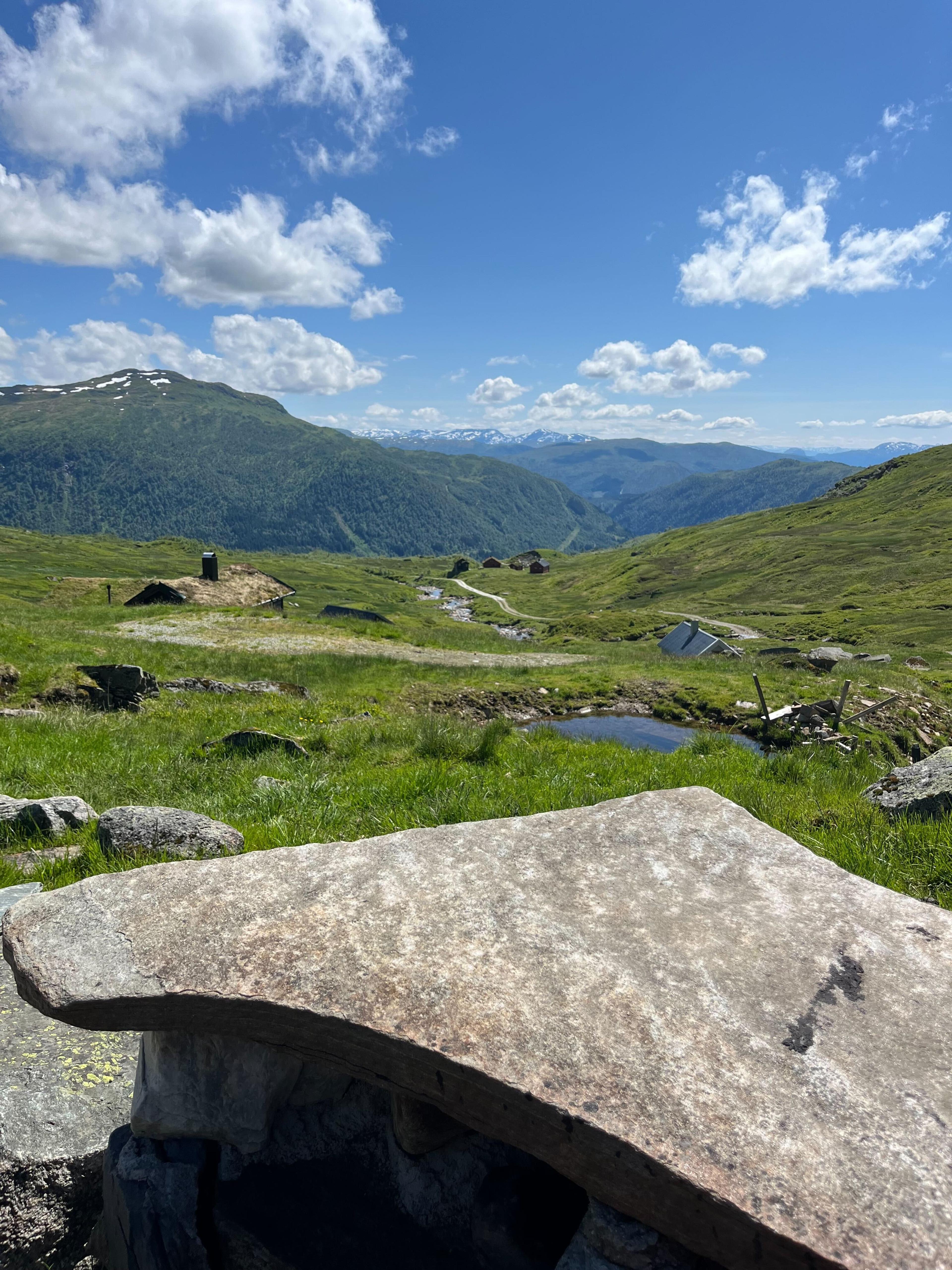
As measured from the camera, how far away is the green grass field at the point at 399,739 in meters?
8.25

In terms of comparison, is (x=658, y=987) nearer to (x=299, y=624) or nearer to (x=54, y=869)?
(x=54, y=869)

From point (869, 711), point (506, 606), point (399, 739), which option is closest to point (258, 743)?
point (399, 739)

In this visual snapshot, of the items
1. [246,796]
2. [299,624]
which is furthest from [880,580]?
[246,796]

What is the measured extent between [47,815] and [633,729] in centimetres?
2166

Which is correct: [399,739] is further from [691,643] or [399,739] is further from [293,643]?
→ [691,643]

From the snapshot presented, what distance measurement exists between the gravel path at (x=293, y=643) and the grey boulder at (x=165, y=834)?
2513 cm

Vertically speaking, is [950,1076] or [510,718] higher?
[950,1076]

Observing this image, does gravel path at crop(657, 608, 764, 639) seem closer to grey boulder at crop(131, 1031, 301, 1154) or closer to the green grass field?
the green grass field

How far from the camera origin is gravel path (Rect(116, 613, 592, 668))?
118 ft

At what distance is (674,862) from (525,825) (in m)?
1.31

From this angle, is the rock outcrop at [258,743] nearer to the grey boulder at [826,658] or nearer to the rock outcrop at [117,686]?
the rock outcrop at [117,686]

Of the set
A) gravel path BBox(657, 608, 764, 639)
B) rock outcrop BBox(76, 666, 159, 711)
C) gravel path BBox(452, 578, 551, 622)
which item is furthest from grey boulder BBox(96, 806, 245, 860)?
gravel path BBox(452, 578, 551, 622)

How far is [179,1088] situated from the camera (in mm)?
4020

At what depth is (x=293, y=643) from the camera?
126 feet
